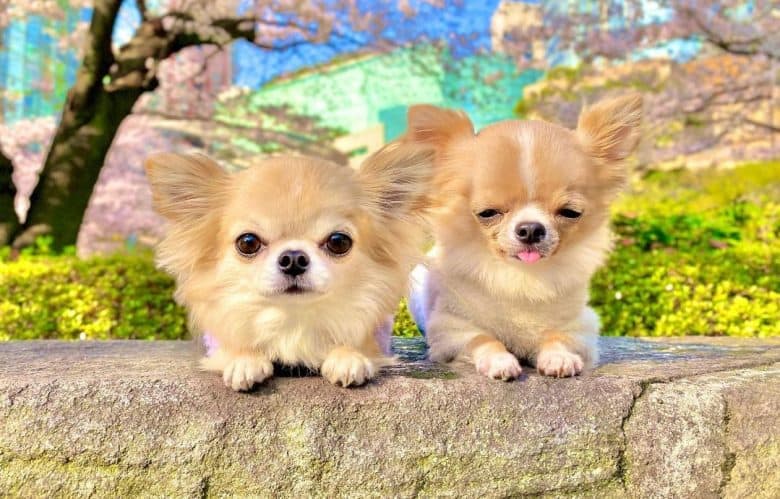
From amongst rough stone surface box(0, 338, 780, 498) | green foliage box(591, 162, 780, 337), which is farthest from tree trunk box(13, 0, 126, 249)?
rough stone surface box(0, 338, 780, 498)

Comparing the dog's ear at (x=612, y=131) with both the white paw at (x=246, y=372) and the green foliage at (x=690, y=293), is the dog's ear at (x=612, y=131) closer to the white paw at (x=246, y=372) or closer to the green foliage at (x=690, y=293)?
the white paw at (x=246, y=372)

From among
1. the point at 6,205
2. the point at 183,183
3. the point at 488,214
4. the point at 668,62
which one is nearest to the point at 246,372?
the point at 183,183

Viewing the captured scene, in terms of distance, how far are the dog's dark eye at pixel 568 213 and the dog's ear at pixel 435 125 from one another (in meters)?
0.43

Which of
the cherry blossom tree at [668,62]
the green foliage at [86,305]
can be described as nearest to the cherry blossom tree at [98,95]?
the green foliage at [86,305]

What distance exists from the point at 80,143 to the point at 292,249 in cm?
617

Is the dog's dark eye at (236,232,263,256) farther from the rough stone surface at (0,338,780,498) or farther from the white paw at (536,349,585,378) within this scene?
the white paw at (536,349,585,378)

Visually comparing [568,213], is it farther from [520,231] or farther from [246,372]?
[246,372]

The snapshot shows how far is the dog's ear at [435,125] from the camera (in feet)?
7.44

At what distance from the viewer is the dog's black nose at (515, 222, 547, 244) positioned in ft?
6.35

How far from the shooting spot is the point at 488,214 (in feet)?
6.77

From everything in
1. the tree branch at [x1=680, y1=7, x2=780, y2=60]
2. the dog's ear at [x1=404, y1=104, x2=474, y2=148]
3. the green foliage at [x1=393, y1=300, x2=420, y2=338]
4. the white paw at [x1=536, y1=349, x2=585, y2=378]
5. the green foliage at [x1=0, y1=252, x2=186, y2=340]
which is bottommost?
the green foliage at [x1=0, y1=252, x2=186, y2=340]

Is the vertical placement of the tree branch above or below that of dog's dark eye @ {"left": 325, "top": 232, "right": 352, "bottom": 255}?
below

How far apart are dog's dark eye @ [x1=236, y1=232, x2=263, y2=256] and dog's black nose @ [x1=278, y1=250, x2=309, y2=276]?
13cm

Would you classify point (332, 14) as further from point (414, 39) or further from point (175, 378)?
point (175, 378)
